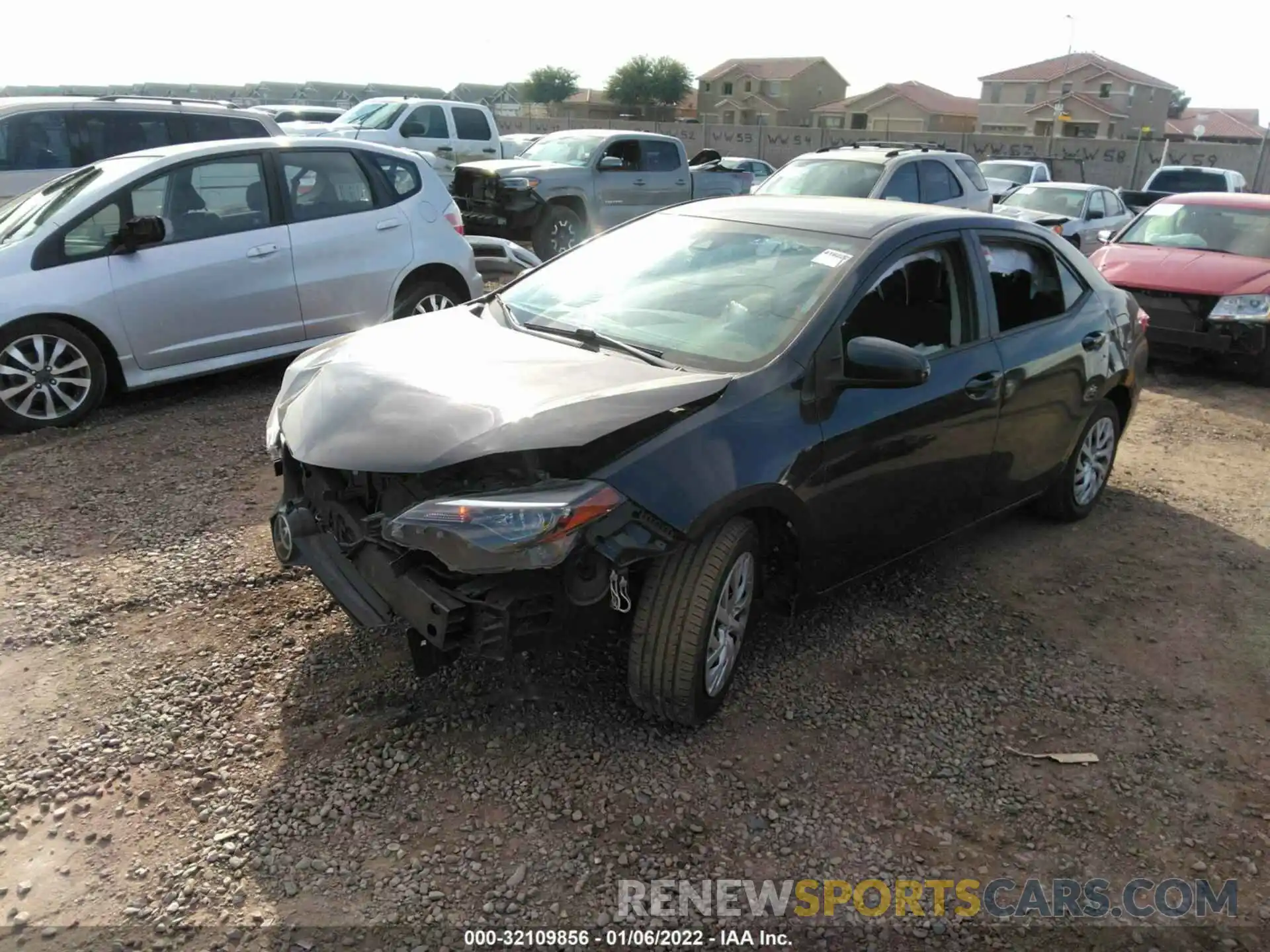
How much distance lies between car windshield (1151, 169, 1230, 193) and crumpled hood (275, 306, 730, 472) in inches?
768

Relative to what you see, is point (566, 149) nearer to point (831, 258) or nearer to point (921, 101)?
point (831, 258)

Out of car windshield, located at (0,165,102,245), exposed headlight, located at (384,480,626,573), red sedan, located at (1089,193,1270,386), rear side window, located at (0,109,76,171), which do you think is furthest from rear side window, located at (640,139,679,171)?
exposed headlight, located at (384,480,626,573)

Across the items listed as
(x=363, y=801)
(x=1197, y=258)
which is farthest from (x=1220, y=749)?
(x=1197, y=258)

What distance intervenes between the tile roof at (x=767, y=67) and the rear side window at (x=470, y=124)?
66671 mm

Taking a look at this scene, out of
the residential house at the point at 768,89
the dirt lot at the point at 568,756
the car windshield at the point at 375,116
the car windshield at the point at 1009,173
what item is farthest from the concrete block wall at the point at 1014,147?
the residential house at the point at 768,89

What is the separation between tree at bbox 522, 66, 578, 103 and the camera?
80875mm

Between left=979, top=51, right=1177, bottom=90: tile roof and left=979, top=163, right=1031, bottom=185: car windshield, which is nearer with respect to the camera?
left=979, top=163, right=1031, bottom=185: car windshield

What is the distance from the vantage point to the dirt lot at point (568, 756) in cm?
257

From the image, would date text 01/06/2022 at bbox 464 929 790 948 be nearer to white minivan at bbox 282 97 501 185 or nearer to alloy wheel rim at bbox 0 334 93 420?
alloy wheel rim at bbox 0 334 93 420

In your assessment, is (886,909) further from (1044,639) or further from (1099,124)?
(1099,124)

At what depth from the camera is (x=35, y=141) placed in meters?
8.99

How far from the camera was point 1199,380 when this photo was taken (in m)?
8.82

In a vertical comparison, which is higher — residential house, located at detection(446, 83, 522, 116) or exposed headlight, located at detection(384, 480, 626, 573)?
residential house, located at detection(446, 83, 522, 116)

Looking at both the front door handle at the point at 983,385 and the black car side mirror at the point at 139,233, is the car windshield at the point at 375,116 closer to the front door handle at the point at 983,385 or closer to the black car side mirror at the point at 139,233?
the black car side mirror at the point at 139,233
